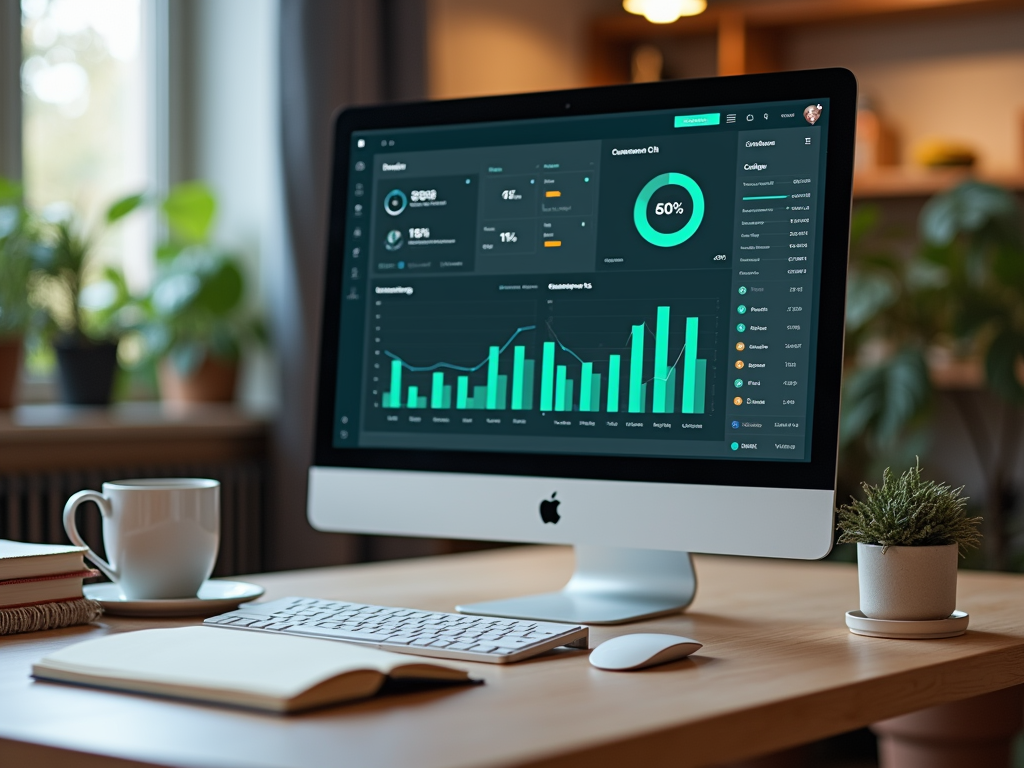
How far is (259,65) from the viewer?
315 centimetres

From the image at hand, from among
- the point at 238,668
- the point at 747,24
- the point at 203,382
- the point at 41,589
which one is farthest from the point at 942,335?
the point at 238,668

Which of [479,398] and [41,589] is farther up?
[479,398]

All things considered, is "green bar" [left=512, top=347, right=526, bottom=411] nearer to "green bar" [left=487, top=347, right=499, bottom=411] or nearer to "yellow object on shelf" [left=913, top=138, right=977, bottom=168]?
"green bar" [left=487, top=347, right=499, bottom=411]

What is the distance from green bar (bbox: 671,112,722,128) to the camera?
1.26 m

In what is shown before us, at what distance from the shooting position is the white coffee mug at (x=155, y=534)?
4.08 feet

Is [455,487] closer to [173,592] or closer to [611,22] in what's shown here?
[173,592]

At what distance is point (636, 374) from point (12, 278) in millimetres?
1777

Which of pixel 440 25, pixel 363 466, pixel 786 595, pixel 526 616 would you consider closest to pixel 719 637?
pixel 526 616

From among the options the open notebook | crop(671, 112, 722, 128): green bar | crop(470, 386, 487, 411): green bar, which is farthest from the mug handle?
crop(671, 112, 722, 128): green bar

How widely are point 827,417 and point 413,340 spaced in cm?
45

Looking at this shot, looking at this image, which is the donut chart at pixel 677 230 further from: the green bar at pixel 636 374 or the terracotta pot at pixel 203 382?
the terracotta pot at pixel 203 382

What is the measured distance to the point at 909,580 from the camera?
113 cm

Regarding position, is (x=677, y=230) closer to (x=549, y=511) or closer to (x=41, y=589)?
(x=549, y=511)

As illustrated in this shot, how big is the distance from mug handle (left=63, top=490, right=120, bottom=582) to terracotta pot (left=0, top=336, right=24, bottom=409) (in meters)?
1.43
